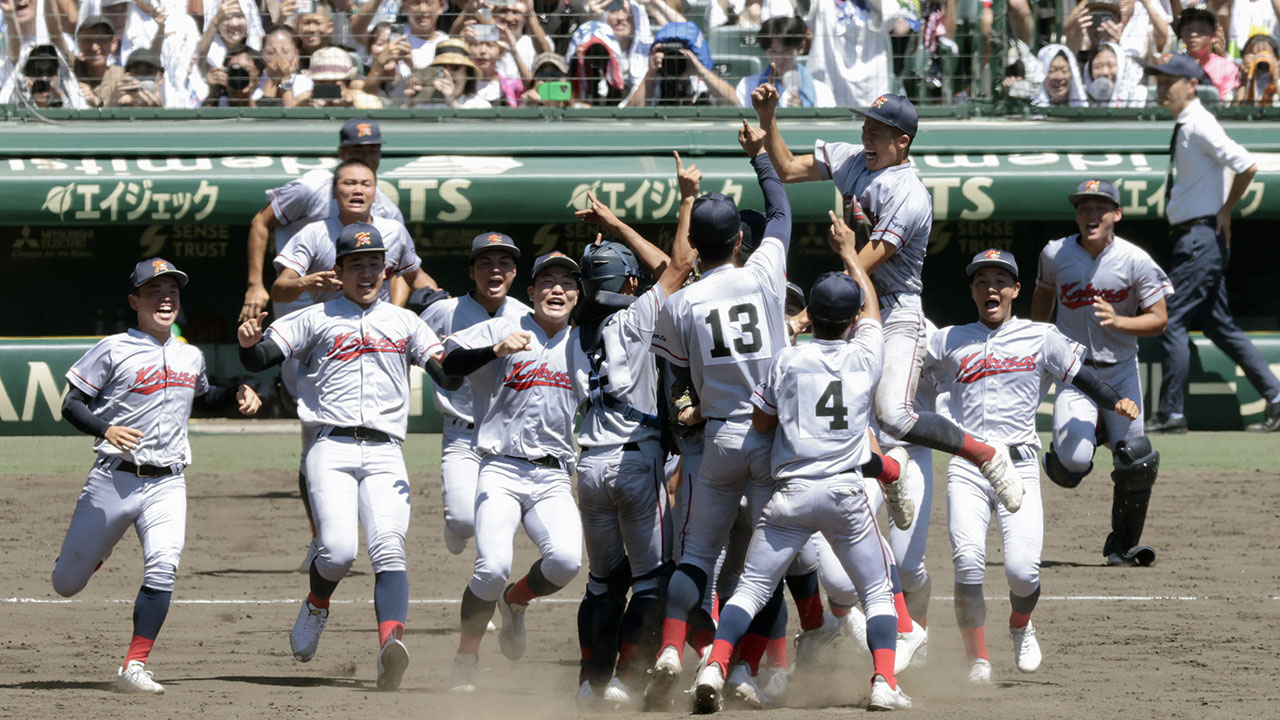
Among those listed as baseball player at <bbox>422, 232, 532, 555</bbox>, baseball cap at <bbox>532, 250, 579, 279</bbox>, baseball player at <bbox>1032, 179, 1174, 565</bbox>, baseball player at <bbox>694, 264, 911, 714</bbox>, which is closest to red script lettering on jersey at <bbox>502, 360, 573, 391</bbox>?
baseball cap at <bbox>532, 250, 579, 279</bbox>

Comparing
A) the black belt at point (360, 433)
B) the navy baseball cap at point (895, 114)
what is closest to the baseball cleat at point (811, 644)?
the black belt at point (360, 433)

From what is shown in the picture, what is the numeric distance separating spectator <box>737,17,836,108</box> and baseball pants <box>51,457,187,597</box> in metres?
8.28

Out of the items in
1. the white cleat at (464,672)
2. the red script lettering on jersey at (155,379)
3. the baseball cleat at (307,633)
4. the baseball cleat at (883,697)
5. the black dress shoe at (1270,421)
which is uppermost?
the red script lettering on jersey at (155,379)

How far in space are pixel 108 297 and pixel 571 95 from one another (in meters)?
4.15

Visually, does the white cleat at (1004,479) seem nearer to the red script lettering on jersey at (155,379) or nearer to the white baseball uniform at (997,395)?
the white baseball uniform at (997,395)

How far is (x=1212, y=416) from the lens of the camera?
12547mm

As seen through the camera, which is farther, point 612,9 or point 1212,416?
point 612,9

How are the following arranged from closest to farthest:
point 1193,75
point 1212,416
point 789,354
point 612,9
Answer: point 789,354 < point 1193,75 < point 1212,416 < point 612,9

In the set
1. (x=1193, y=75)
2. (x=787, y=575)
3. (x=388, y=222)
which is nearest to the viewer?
(x=787, y=575)

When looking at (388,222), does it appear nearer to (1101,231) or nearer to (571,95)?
(1101,231)

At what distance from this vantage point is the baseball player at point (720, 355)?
215 inches

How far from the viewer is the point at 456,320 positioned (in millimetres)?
7250

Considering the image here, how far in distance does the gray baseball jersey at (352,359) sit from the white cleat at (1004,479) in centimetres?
208

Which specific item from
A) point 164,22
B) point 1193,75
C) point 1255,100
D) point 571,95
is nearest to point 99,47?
point 164,22
